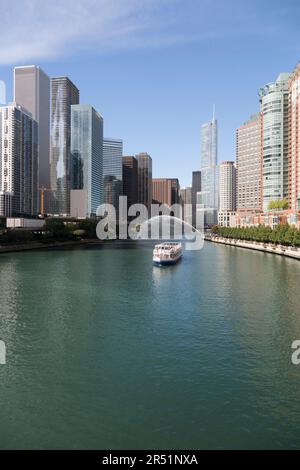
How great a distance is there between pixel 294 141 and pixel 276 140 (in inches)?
874

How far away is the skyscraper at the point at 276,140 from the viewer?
183750 mm

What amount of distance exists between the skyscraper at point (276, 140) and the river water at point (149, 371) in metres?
154

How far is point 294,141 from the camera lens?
163 m

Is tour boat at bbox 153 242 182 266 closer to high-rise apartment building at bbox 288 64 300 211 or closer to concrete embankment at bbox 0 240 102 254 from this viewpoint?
concrete embankment at bbox 0 240 102 254

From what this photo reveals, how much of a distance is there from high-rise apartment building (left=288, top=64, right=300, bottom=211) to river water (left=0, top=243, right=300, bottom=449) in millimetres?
128755

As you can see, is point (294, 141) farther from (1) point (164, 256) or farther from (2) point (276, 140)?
(1) point (164, 256)

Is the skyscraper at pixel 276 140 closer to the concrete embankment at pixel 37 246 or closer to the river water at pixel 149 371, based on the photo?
the concrete embankment at pixel 37 246

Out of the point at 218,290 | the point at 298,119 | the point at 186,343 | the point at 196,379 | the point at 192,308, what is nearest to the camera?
the point at 196,379

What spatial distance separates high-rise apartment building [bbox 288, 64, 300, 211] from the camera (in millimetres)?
158875

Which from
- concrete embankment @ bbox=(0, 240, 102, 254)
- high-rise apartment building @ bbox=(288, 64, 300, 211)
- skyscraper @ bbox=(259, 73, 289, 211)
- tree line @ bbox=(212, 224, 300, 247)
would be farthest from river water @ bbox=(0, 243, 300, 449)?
skyscraper @ bbox=(259, 73, 289, 211)
